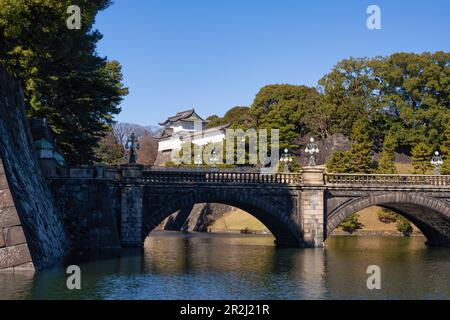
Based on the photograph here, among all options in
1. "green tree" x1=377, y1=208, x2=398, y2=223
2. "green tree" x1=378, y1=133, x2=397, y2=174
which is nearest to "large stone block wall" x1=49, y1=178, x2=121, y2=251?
"green tree" x1=377, y1=208, x2=398, y2=223

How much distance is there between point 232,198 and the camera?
47188mm

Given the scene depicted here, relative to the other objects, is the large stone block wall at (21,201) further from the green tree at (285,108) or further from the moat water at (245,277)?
the green tree at (285,108)

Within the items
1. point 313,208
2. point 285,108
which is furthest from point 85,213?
point 285,108

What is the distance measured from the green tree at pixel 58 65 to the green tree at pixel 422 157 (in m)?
46.6

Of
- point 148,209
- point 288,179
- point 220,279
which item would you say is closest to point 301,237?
point 288,179

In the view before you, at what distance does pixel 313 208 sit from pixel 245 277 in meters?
18.0

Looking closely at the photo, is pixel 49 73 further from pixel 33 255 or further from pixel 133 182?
pixel 33 255

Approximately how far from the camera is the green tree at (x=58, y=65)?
3369cm

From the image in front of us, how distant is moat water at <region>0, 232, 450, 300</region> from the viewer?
25328 mm

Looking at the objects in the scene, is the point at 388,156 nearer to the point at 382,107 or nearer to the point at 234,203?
the point at 382,107

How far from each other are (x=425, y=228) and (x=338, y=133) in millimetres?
39190

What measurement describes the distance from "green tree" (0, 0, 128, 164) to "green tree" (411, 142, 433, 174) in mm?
46578

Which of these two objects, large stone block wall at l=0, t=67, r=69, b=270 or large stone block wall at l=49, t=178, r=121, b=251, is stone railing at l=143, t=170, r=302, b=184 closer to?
large stone block wall at l=49, t=178, r=121, b=251

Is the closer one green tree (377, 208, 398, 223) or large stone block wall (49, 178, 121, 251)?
large stone block wall (49, 178, 121, 251)
